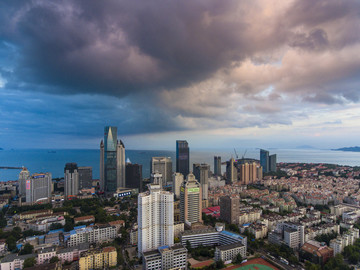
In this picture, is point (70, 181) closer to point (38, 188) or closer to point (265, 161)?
point (38, 188)

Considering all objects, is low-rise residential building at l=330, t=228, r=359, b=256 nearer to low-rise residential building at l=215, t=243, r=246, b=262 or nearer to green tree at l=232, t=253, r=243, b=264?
low-rise residential building at l=215, t=243, r=246, b=262

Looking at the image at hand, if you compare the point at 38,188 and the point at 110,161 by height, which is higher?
the point at 110,161

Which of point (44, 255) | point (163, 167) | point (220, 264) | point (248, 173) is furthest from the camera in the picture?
point (248, 173)

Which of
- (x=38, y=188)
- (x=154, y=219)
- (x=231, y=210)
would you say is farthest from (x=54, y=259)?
(x=38, y=188)

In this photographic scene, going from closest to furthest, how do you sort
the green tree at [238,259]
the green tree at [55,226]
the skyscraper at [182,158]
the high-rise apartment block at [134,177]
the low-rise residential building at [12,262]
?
the low-rise residential building at [12,262] → the green tree at [238,259] → the green tree at [55,226] → the high-rise apartment block at [134,177] → the skyscraper at [182,158]

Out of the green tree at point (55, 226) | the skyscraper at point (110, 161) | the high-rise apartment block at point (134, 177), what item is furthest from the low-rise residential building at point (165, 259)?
the high-rise apartment block at point (134, 177)

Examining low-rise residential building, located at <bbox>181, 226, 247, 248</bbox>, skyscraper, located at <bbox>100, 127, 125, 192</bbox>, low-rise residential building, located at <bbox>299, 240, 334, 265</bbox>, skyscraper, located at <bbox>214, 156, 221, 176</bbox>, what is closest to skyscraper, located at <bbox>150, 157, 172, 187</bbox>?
skyscraper, located at <bbox>100, 127, 125, 192</bbox>

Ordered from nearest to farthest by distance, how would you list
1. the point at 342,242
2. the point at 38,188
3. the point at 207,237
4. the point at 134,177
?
the point at 342,242 < the point at 207,237 < the point at 38,188 < the point at 134,177

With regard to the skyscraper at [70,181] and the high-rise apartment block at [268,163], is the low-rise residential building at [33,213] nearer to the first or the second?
the skyscraper at [70,181]
